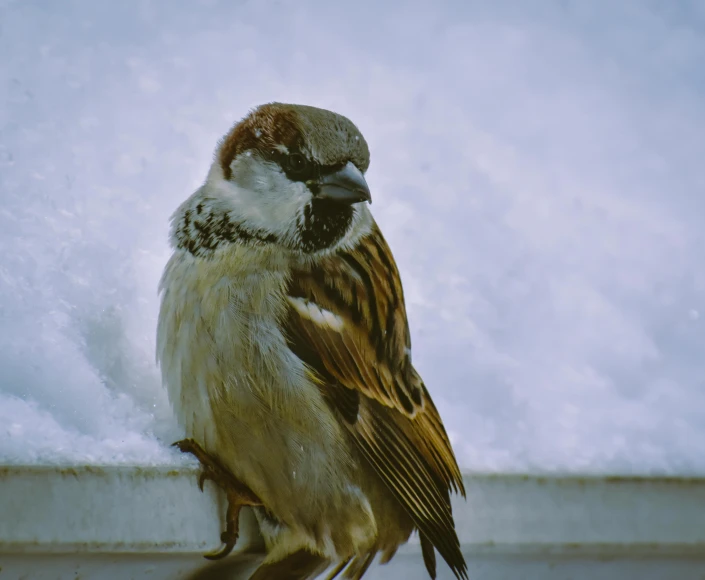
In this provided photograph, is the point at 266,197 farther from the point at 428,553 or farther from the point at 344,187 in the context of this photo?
the point at 428,553

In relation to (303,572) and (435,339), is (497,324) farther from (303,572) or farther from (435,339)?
(303,572)

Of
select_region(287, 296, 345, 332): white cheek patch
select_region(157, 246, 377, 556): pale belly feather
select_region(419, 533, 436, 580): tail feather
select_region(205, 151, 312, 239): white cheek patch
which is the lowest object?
select_region(419, 533, 436, 580): tail feather

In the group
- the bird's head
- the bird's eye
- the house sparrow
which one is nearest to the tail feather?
the house sparrow

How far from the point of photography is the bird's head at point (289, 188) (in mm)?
1137

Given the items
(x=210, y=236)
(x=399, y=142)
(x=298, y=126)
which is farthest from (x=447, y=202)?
(x=210, y=236)

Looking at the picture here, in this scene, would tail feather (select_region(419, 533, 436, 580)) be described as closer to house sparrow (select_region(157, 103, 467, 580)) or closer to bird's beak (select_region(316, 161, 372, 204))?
house sparrow (select_region(157, 103, 467, 580))

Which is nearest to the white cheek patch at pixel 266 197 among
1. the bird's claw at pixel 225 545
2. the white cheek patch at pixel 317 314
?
the white cheek patch at pixel 317 314

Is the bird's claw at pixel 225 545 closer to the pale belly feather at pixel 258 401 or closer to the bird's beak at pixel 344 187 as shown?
the pale belly feather at pixel 258 401

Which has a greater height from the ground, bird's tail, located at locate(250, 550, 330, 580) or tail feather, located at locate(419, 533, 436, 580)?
tail feather, located at locate(419, 533, 436, 580)

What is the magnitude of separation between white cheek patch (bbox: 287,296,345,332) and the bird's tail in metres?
0.35

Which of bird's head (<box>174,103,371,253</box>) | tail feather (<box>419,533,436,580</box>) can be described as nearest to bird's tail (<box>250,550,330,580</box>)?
tail feather (<box>419,533,436,580</box>)

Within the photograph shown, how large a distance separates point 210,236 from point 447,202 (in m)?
0.50

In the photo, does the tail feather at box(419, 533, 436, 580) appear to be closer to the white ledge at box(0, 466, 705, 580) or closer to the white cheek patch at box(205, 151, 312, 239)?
the white ledge at box(0, 466, 705, 580)

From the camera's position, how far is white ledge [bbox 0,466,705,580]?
1.07m
